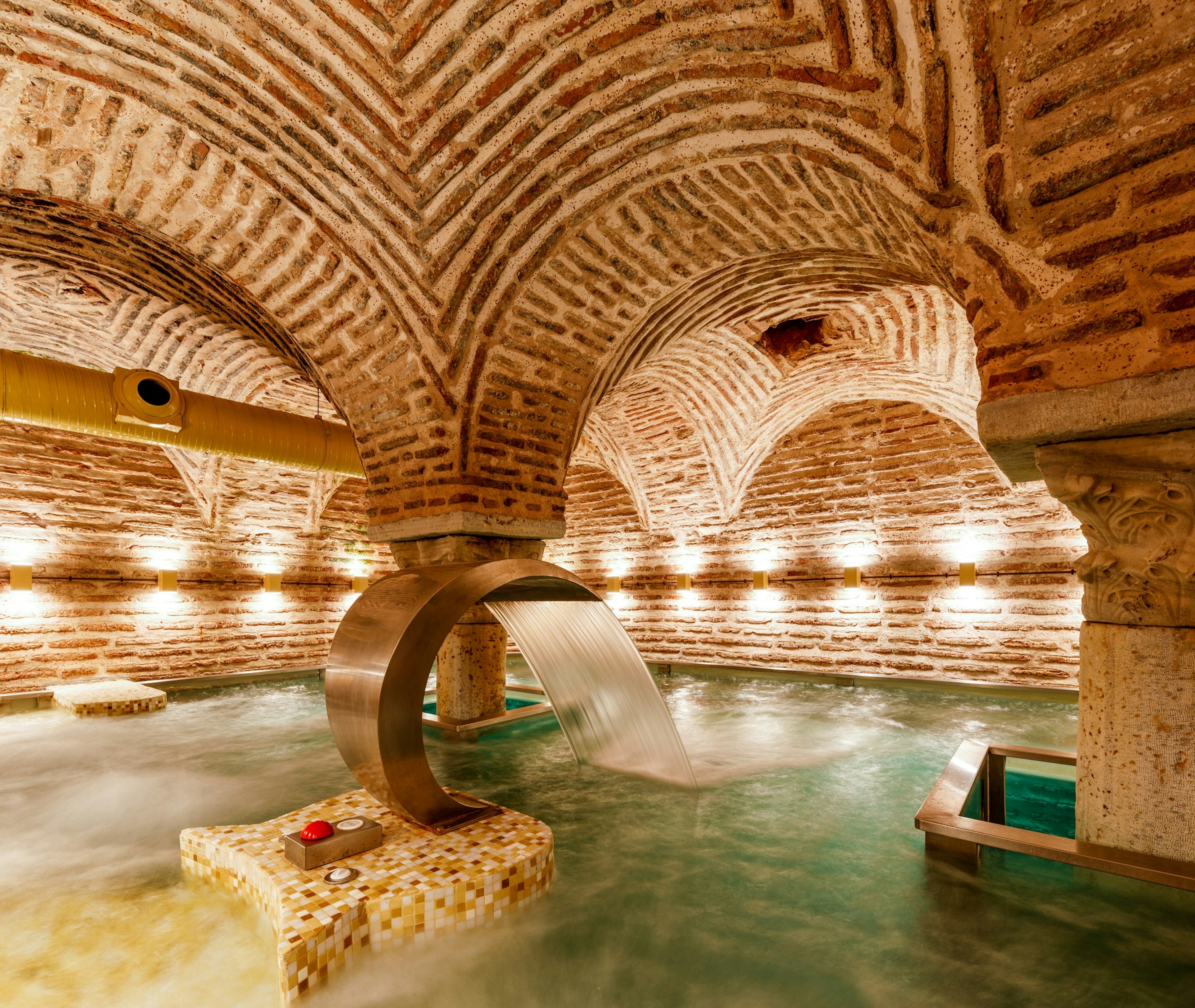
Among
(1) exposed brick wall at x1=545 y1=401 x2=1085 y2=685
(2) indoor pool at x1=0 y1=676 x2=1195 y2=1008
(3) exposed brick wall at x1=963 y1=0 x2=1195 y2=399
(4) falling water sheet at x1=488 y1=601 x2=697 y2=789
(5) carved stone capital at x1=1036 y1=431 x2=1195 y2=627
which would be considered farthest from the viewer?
(1) exposed brick wall at x1=545 y1=401 x2=1085 y2=685

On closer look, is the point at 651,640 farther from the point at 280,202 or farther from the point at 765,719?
the point at 280,202

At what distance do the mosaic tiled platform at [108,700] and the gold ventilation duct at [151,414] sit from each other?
2745mm

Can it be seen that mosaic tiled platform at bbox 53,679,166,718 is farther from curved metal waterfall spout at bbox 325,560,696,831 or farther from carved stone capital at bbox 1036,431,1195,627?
carved stone capital at bbox 1036,431,1195,627

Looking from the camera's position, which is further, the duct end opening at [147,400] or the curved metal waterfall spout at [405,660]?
the duct end opening at [147,400]

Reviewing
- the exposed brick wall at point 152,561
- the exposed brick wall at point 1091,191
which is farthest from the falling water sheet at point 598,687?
the exposed brick wall at point 152,561

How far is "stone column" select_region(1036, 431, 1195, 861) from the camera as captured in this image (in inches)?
94.4

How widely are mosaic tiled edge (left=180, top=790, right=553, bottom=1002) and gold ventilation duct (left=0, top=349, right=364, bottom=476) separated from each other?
4.57m

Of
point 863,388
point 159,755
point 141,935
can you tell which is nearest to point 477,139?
point 141,935

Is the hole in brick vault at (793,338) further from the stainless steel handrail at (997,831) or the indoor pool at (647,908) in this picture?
the stainless steel handrail at (997,831)

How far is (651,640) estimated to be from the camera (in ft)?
35.9

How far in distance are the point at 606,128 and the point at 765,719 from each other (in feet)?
16.7

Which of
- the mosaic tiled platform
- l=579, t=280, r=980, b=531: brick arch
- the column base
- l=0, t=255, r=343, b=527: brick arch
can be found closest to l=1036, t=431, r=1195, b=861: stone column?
the column base

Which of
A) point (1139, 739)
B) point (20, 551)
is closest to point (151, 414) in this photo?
point (20, 551)

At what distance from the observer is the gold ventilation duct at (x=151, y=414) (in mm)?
5762
